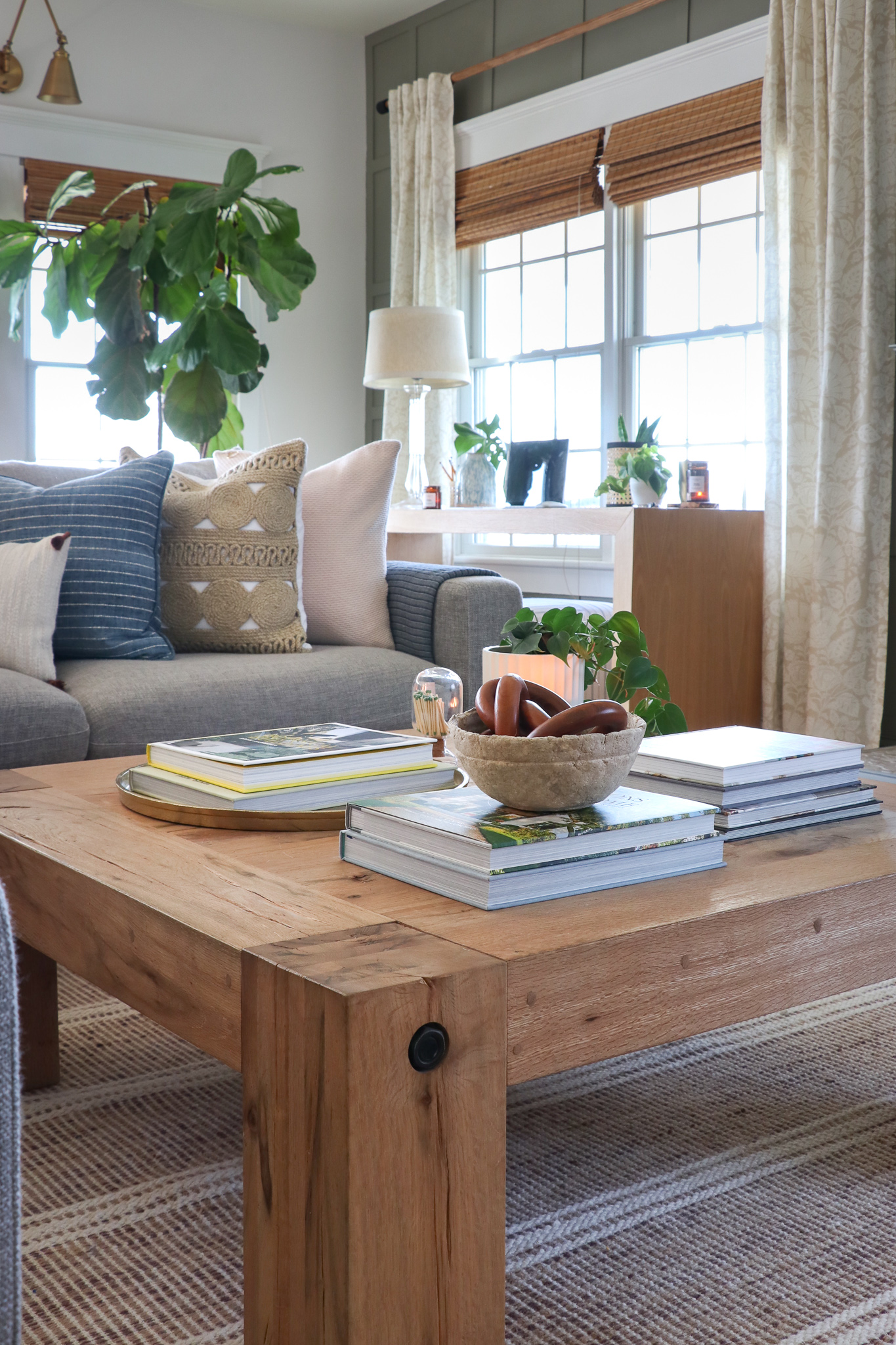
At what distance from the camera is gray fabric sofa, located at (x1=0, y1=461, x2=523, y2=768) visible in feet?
7.36

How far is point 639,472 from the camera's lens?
4070mm

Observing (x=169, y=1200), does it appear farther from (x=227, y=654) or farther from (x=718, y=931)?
(x=227, y=654)

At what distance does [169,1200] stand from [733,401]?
391cm

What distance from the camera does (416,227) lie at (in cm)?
561

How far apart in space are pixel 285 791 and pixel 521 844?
0.38m

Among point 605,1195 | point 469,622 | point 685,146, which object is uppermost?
point 685,146

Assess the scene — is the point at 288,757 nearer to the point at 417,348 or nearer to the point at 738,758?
the point at 738,758

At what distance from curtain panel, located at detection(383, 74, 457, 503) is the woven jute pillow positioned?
2.56 meters

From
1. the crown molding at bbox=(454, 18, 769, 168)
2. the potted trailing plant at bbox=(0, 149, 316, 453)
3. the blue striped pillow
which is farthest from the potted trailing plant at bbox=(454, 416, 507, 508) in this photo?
the blue striped pillow

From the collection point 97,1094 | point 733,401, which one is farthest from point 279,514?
point 733,401

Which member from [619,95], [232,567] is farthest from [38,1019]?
[619,95]

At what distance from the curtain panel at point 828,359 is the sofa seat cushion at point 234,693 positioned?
5.57ft

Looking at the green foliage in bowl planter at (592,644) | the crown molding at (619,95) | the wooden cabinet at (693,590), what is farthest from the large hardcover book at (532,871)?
the crown molding at (619,95)

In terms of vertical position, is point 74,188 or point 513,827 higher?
point 74,188
